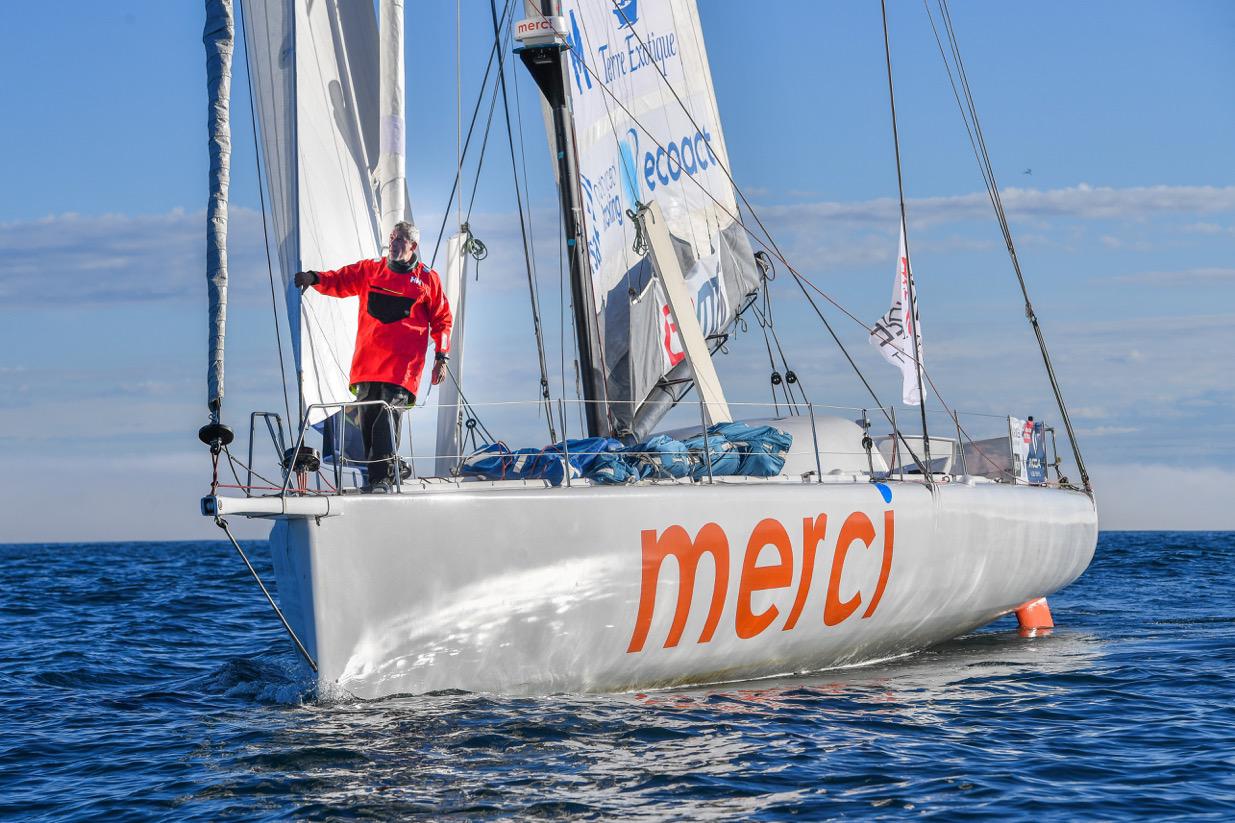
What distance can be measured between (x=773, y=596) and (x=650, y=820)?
300cm

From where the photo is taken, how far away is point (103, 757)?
5.63 meters

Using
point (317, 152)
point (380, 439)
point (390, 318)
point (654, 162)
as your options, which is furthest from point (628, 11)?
point (380, 439)

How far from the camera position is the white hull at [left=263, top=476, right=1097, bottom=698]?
5801 mm

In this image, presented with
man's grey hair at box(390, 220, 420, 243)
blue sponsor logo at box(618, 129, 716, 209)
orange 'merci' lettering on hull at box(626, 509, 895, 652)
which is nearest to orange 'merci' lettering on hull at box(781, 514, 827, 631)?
orange 'merci' lettering on hull at box(626, 509, 895, 652)

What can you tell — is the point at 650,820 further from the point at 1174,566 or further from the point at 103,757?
the point at 1174,566

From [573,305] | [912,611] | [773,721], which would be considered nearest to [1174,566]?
[912,611]

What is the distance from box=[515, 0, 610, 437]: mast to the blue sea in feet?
7.90

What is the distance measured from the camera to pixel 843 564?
778cm

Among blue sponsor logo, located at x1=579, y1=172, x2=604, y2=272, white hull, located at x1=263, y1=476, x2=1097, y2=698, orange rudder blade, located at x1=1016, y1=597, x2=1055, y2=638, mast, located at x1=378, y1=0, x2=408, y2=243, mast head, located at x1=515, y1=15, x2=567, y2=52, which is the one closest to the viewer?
white hull, located at x1=263, y1=476, x2=1097, y2=698

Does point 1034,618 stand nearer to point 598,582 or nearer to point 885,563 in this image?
point 885,563

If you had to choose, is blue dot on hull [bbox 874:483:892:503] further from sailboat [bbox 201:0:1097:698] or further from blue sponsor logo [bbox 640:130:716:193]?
blue sponsor logo [bbox 640:130:716:193]

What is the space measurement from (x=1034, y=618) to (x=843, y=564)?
13.8 feet

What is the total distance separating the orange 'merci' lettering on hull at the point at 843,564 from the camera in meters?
7.73

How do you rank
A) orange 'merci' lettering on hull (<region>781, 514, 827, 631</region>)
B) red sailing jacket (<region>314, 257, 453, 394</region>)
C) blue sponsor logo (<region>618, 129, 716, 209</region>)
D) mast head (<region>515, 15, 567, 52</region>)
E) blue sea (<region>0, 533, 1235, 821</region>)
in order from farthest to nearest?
blue sponsor logo (<region>618, 129, 716, 209</region>)
mast head (<region>515, 15, 567, 52</region>)
orange 'merci' lettering on hull (<region>781, 514, 827, 631</region>)
red sailing jacket (<region>314, 257, 453, 394</region>)
blue sea (<region>0, 533, 1235, 821</region>)
